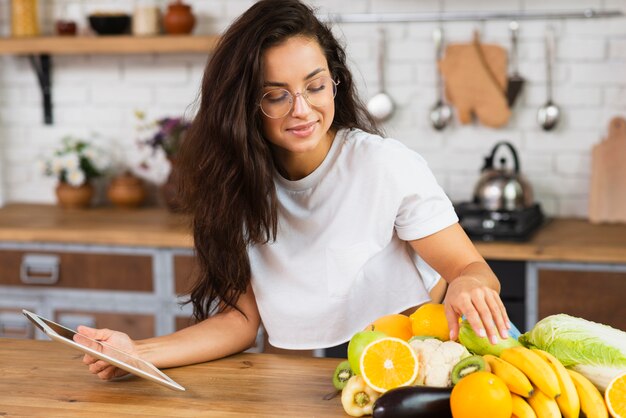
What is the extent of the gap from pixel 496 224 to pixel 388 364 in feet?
6.85

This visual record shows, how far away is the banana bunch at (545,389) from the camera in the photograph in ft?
4.84

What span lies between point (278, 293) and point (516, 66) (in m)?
2.24

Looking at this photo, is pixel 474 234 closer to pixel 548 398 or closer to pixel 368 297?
pixel 368 297

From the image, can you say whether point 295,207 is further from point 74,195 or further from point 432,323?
point 74,195

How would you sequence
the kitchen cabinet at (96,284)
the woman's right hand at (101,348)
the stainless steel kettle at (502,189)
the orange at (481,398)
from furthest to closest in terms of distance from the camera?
the kitchen cabinet at (96,284), the stainless steel kettle at (502,189), the woman's right hand at (101,348), the orange at (481,398)

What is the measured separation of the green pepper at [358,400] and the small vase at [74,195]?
121 inches

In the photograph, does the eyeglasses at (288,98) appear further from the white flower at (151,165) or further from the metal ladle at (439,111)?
the white flower at (151,165)

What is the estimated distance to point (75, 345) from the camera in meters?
1.70

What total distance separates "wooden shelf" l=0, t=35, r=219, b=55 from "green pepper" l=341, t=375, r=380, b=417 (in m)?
2.70

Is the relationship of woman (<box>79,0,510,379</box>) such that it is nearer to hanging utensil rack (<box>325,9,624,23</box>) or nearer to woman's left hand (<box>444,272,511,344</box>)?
woman's left hand (<box>444,272,511,344</box>)

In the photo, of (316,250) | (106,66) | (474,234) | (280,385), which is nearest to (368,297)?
(316,250)

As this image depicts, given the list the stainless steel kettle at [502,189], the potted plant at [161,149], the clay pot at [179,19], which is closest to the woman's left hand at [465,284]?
the stainless steel kettle at [502,189]

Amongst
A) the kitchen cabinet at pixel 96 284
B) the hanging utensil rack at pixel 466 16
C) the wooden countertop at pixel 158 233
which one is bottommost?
Result: the kitchen cabinet at pixel 96 284

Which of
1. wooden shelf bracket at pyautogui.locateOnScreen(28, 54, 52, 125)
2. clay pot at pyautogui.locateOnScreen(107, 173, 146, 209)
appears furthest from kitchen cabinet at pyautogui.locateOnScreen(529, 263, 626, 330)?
wooden shelf bracket at pyautogui.locateOnScreen(28, 54, 52, 125)
